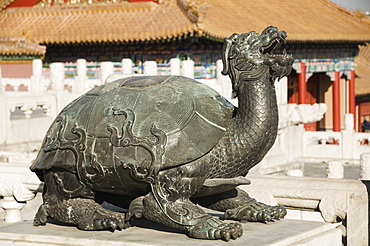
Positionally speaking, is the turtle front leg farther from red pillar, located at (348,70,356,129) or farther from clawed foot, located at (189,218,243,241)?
red pillar, located at (348,70,356,129)

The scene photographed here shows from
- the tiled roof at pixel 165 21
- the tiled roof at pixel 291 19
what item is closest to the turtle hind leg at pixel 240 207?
the tiled roof at pixel 165 21

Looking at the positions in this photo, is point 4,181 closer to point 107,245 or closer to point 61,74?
point 107,245

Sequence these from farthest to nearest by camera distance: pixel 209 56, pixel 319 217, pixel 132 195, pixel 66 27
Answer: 1. pixel 66 27
2. pixel 209 56
3. pixel 319 217
4. pixel 132 195

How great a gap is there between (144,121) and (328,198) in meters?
1.80

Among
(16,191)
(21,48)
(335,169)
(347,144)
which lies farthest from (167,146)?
(21,48)

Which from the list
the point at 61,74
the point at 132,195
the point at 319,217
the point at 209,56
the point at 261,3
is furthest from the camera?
the point at 261,3

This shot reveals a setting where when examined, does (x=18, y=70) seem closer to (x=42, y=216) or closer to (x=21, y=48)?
(x=21, y=48)

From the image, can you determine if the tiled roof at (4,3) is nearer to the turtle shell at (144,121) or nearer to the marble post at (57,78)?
the marble post at (57,78)

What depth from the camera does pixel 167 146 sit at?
17.4 feet

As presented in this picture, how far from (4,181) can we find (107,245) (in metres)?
2.14

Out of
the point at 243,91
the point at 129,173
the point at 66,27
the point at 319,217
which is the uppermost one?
the point at 66,27

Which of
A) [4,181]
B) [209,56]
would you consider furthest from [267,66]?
[209,56]

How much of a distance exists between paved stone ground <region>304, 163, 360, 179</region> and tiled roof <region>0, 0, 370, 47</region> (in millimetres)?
5039

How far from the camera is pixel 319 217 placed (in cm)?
707
